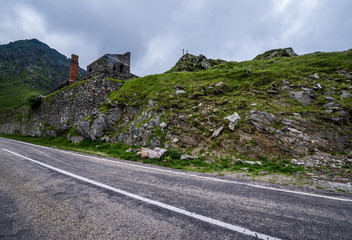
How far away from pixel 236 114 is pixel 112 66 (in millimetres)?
19135

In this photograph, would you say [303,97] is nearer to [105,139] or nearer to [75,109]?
[105,139]

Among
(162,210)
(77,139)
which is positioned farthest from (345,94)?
(77,139)

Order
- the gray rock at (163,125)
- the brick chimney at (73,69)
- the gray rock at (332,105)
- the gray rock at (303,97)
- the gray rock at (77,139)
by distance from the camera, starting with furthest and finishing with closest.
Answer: the brick chimney at (73,69), the gray rock at (77,139), the gray rock at (163,125), the gray rock at (303,97), the gray rock at (332,105)

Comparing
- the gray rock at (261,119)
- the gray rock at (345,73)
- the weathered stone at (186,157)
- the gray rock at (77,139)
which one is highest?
the gray rock at (345,73)

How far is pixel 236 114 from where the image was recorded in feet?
33.5

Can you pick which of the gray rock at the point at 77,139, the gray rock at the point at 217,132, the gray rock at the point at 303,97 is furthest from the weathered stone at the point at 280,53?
the gray rock at the point at 77,139

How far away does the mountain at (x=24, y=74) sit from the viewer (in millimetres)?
99056

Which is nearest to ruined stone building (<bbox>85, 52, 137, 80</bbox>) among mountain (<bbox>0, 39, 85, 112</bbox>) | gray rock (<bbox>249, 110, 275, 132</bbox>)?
gray rock (<bbox>249, 110, 275, 132</bbox>)

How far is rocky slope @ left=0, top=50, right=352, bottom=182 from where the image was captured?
769 centimetres

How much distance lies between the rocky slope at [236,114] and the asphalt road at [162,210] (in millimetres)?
3835

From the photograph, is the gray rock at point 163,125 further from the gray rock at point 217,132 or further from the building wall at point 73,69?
the building wall at point 73,69

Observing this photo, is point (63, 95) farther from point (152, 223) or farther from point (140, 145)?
point (152, 223)

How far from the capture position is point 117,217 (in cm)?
264

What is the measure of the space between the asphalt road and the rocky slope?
3835 mm
